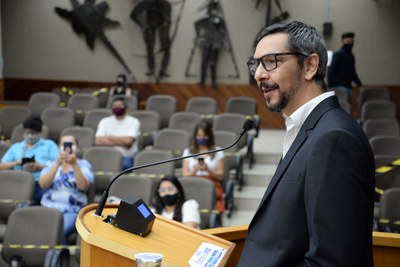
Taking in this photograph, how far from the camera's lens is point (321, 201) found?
Result: 167 centimetres

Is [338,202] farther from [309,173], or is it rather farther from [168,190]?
[168,190]

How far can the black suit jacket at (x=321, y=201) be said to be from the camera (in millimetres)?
1656

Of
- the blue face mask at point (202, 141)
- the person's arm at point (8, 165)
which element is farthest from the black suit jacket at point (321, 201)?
the person's arm at point (8, 165)

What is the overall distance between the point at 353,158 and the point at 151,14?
10446 millimetres

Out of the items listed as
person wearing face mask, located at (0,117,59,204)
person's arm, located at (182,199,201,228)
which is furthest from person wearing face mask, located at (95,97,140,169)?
person's arm, located at (182,199,201,228)

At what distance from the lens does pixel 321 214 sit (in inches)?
65.7

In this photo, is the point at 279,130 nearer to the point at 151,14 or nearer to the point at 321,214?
the point at 151,14

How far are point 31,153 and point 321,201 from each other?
5579mm

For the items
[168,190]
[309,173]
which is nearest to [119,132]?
[168,190]

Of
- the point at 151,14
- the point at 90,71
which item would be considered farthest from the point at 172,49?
the point at 90,71

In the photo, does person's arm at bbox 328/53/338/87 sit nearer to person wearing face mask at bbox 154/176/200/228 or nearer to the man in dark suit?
person wearing face mask at bbox 154/176/200/228

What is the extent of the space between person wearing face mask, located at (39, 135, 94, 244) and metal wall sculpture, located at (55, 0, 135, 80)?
631cm

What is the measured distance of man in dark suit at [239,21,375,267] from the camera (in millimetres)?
1659

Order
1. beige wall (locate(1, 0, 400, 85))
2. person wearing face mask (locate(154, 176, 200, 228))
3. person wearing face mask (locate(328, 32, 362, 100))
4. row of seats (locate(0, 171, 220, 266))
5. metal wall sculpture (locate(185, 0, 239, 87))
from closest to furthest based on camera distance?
row of seats (locate(0, 171, 220, 266))
person wearing face mask (locate(154, 176, 200, 228))
person wearing face mask (locate(328, 32, 362, 100))
beige wall (locate(1, 0, 400, 85))
metal wall sculpture (locate(185, 0, 239, 87))
